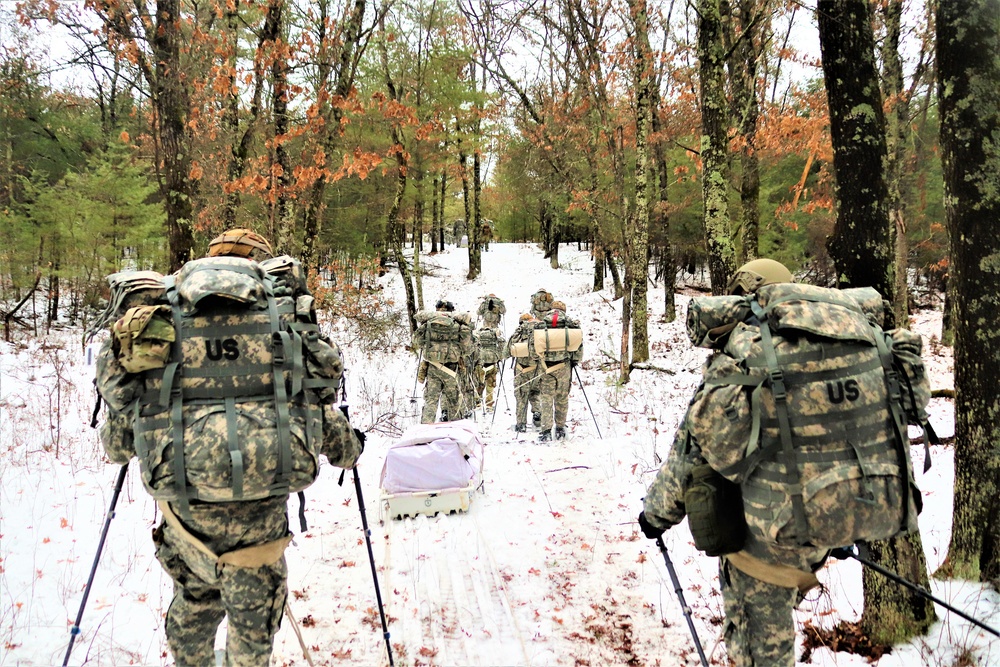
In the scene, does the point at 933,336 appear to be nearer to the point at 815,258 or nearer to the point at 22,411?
the point at 815,258

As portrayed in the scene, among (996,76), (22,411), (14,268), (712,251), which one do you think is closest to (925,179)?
(712,251)

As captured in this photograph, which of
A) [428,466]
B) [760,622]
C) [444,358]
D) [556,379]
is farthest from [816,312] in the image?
[444,358]

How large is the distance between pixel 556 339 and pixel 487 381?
3.18m

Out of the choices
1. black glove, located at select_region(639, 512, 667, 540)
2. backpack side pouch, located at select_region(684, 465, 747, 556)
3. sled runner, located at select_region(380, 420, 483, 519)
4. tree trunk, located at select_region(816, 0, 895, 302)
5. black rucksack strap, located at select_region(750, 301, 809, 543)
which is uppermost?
tree trunk, located at select_region(816, 0, 895, 302)

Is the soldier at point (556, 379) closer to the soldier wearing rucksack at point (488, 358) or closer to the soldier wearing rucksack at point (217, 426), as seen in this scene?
the soldier wearing rucksack at point (488, 358)

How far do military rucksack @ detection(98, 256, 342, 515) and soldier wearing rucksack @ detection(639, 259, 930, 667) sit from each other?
1931 mm

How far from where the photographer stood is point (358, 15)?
916 centimetres

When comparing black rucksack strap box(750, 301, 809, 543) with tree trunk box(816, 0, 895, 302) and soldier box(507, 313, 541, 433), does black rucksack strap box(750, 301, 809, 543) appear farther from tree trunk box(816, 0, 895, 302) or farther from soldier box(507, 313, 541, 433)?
soldier box(507, 313, 541, 433)

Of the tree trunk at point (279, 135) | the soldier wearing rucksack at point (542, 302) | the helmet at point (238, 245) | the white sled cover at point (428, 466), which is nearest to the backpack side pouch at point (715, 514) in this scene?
the helmet at point (238, 245)

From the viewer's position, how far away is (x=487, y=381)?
1188 centimetres

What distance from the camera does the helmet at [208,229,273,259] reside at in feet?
10.3

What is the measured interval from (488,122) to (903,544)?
26.5 meters

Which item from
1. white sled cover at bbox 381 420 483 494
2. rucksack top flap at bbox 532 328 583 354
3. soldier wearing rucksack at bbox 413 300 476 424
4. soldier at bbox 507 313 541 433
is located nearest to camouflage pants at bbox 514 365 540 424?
soldier at bbox 507 313 541 433

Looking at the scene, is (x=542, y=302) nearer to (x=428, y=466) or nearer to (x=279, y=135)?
(x=428, y=466)
